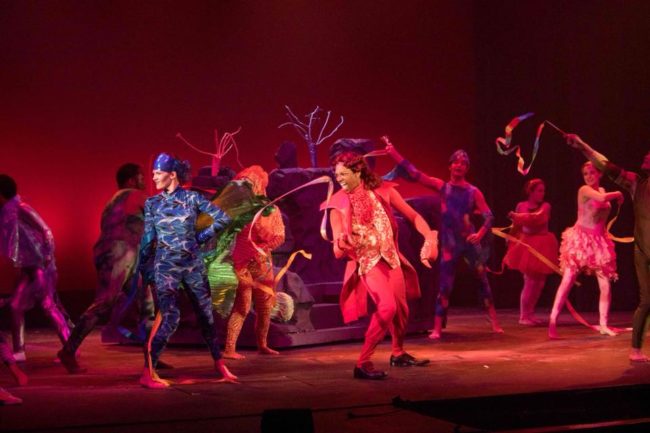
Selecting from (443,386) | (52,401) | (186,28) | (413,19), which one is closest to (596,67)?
(413,19)

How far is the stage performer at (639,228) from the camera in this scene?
26.8 ft

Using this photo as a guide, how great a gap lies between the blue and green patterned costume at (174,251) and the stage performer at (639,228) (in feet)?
10.4

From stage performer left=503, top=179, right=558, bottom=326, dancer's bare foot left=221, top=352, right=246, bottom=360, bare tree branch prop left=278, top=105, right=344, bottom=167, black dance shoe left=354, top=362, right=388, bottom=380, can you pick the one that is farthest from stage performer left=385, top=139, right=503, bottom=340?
black dance shoe left=354, top=362, right=388, bottom=380

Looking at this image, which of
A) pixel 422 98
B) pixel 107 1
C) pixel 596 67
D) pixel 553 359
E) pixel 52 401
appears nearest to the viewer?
pixel 52 401

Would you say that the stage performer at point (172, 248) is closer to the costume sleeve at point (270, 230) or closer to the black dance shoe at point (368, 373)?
the black dance shoe at point (368, 373)

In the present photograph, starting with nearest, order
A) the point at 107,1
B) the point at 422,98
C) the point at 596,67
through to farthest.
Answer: the point at 107,1
the point at 596,67
the point at 422,98

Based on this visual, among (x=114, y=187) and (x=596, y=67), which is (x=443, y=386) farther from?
(x=596, y=67)

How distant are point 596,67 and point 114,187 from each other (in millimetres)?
6520

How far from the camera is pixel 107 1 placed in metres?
12.1

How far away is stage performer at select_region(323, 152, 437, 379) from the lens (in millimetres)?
7773

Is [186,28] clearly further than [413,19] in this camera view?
No

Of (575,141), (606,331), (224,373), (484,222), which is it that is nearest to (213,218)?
(224,373)

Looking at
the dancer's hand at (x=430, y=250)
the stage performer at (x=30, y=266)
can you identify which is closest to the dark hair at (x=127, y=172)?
the stage performer at (x=30, y=266)

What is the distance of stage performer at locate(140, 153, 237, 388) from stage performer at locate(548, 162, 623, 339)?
4.42 meters
